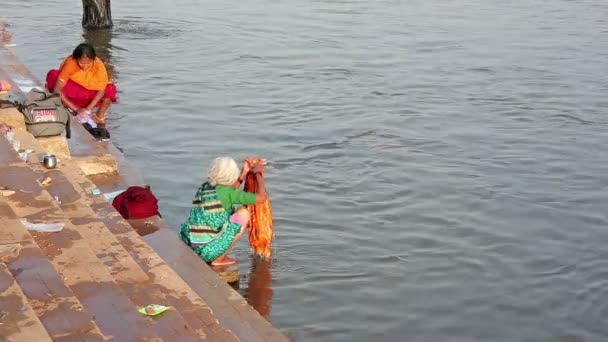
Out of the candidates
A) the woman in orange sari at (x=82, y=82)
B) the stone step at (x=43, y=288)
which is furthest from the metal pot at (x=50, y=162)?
the woman in orange sari at (x=82, y=82)

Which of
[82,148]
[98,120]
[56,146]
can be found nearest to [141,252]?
[56,146]

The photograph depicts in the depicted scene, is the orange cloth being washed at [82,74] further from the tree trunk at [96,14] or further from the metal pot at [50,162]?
the tree trunk at [96,14]

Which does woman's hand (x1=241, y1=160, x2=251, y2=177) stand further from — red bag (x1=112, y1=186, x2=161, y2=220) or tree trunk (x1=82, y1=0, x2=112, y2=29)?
tree trunk (x1=82, y1=0, x2=112, y2=29)

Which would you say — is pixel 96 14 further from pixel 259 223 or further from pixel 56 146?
pixel 259 223

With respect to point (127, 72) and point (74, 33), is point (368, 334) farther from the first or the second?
point (74, 33)

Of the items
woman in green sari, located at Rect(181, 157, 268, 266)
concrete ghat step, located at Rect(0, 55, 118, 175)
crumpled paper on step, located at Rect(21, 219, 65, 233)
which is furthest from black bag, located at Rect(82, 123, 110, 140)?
crumpled paper on step, located at Rect(21, 219, 65, 233)

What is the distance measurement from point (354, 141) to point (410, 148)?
2.32ft

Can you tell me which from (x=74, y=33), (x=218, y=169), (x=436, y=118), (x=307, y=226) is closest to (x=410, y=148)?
(x=436, y=118)

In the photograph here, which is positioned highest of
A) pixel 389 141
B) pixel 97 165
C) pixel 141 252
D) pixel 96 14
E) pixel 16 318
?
pixel 16 318

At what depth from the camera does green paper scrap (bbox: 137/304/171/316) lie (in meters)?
5.65

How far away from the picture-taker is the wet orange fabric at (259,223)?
8.02 metres

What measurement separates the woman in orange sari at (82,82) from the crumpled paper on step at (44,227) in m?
4.44

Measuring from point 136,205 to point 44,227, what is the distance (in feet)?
4.78

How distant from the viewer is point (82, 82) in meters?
10.8
